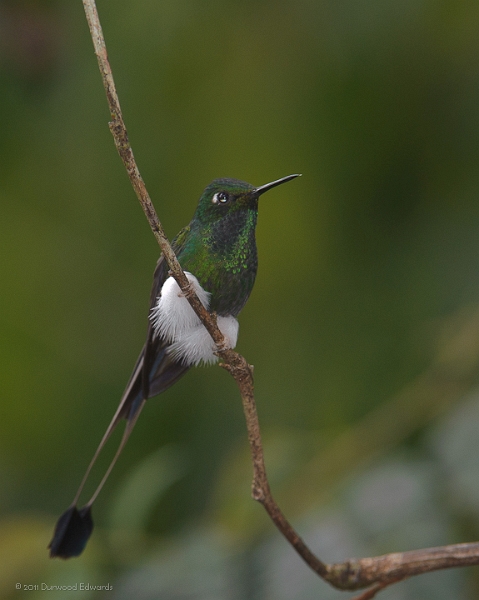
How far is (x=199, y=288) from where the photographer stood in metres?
1.84

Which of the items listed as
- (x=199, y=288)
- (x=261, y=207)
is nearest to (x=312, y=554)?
(x=199, y=288)

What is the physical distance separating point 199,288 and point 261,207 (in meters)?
1.57

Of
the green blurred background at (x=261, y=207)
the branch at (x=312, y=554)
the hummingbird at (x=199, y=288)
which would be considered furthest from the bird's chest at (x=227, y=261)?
the green blurred background at (x=261, y=207)

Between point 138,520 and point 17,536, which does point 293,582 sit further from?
point 17,536

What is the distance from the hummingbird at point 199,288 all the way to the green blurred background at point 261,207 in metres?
1.37

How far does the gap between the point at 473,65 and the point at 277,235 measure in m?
1.28

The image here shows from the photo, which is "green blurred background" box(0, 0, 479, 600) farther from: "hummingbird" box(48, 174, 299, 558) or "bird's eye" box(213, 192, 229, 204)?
"bird's eye" box(213, 192, 229, 204)

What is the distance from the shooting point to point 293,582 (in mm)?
1885

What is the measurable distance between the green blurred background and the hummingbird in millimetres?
1373

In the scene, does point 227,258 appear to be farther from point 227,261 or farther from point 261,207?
point 261,207

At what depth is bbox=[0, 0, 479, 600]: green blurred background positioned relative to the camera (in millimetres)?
3387

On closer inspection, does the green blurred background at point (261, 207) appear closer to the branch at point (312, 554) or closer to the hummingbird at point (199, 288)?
the hummingbird at point (199, 288)

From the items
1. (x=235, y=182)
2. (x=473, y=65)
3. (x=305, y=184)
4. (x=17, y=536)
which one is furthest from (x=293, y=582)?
(x=473, y=65)

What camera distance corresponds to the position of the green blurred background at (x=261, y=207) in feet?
11.1
